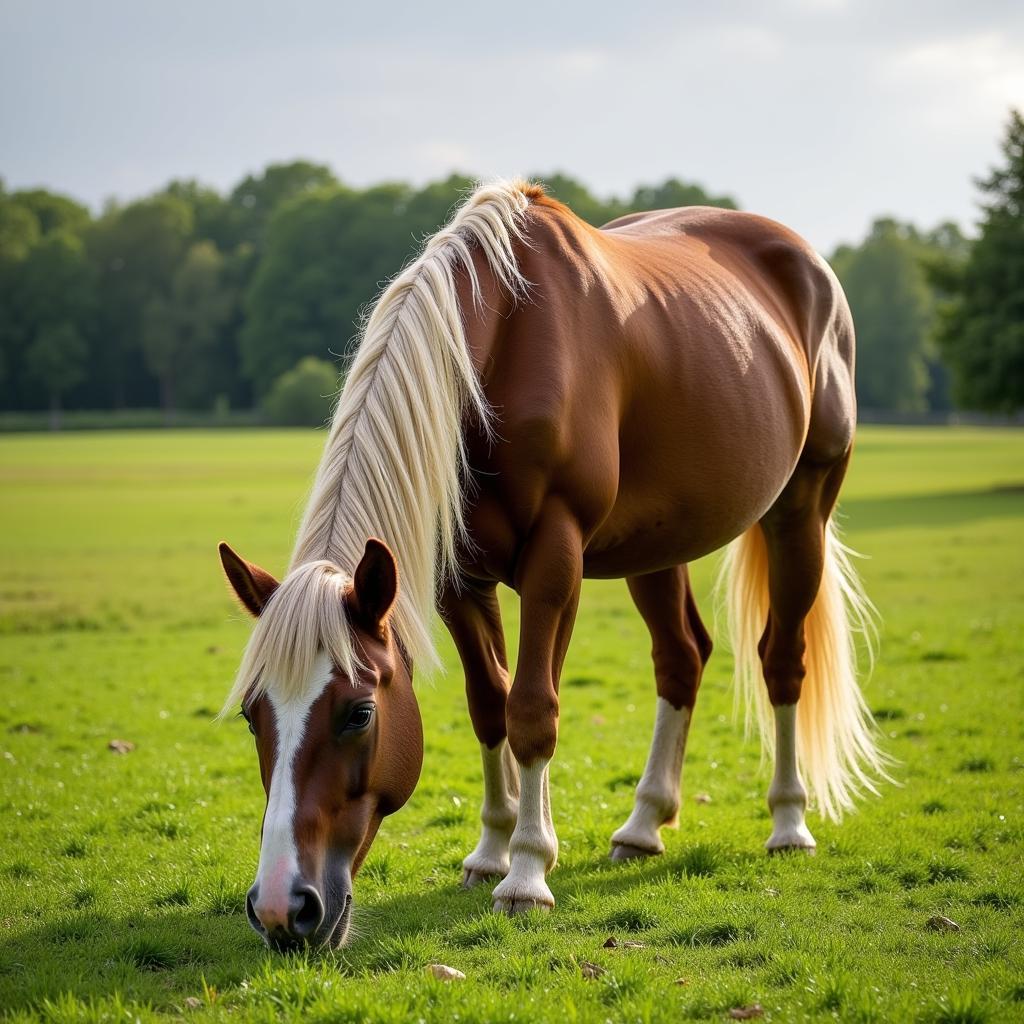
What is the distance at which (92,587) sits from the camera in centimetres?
1638

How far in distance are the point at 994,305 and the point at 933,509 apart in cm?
1275

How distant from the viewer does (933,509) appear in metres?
26.4

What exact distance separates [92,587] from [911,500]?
20163 millimetres

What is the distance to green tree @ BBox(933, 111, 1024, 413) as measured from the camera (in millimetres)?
34656

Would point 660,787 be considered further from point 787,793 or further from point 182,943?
point 182,943

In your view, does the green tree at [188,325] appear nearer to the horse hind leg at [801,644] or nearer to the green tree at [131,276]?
the green tree at [131,276]

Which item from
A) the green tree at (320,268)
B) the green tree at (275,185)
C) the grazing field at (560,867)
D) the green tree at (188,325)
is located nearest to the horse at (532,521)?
the grazing field at (560,867)

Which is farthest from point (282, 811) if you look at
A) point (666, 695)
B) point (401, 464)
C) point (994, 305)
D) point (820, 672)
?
point (994, 305)

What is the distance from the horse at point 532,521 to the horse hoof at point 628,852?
0.04ft

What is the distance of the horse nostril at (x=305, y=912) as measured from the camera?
3.28 metres

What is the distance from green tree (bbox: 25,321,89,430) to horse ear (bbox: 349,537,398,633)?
86710 mm

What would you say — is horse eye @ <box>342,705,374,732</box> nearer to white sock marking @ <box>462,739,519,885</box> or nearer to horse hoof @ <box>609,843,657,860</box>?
white sock marking @ <box>462,739,519,885</box>

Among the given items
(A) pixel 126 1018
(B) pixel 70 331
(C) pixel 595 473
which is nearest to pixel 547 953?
(A) pixel 126 1018

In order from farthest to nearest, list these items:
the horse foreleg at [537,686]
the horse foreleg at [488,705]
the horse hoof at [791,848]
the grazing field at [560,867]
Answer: the horse hoof at [791,848], the horse foreleg at [488,705], the horse foreleg at [537,686], the grazing field at [560,867]
